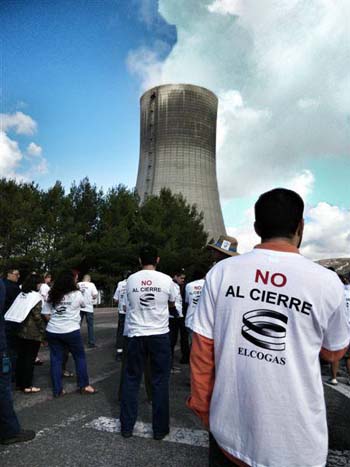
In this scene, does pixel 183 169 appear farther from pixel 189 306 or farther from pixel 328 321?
pixel 328 321

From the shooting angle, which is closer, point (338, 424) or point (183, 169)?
point (338, 424)

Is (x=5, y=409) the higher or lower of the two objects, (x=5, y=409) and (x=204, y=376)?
the lower

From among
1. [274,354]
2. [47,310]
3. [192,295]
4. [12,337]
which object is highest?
[192,295]

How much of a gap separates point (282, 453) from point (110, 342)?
8.50 metres

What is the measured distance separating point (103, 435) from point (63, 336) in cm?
165

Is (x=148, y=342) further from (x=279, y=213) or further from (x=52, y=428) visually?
(x=279, y=213)

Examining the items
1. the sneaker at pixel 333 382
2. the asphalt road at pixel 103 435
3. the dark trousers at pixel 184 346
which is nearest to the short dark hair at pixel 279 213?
the asphalt road at pixel 103 435

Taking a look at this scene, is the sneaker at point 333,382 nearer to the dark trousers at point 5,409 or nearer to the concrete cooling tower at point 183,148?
the dark trousers at point 5,409

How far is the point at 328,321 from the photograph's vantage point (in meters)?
1.39

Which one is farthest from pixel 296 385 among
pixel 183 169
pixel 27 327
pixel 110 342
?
pixel 183 169

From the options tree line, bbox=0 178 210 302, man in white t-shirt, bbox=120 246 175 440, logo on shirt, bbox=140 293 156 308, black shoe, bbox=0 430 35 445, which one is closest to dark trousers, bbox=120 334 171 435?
man in white t-shirt, bbox=120 246 175 440

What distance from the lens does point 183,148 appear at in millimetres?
34531

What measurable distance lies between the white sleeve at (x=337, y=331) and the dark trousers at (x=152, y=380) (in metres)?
2.24

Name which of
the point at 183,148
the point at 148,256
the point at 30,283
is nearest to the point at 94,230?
the point at 183,148
